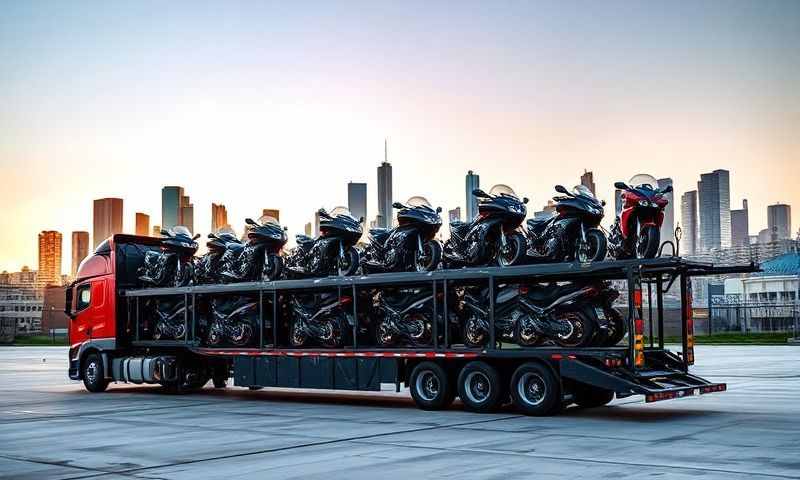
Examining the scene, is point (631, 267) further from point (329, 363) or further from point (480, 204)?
point (329, 363)

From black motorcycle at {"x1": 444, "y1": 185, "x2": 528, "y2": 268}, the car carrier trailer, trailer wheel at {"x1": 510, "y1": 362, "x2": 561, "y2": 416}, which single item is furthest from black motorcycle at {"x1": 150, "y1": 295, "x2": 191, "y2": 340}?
trailer wheel at {"x1": 510, "y1": 362, "x2": 561, "y2": 416}

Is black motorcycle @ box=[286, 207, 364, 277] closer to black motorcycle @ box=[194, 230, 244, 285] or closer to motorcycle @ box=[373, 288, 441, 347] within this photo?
motorcycle @ box=[373, 288, 441, 347]

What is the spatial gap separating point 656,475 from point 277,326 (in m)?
14.0

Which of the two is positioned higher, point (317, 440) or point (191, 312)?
point (191, 312)

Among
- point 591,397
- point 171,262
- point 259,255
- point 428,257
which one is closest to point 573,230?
point 591,397

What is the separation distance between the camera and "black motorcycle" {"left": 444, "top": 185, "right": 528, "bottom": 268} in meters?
18.9

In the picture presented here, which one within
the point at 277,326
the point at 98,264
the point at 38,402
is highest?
the point at 98,264

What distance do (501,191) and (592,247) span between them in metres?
2.69

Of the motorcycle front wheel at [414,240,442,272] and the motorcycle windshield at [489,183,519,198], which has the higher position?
the motorcycle windshield at [489,183,519,198]

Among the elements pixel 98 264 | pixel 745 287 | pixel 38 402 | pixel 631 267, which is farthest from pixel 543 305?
pixel 745 287

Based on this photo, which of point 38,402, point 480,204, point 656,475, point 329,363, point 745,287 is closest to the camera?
point 656,475

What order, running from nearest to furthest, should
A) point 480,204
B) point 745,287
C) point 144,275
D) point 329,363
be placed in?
point 480,204, point 329,363, point 144,275, point 745,287

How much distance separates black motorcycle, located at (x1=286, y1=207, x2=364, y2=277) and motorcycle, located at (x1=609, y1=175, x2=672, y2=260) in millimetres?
6972

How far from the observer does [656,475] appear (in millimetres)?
10727
